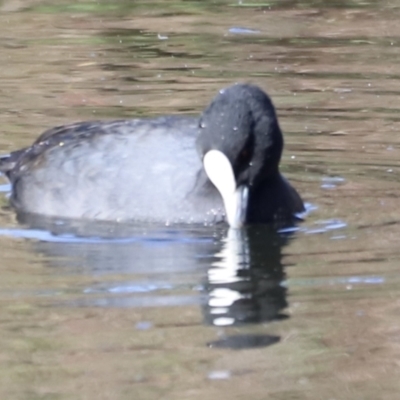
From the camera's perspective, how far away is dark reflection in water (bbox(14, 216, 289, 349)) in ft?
16.9

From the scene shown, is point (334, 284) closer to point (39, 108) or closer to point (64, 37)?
point (39, 108)

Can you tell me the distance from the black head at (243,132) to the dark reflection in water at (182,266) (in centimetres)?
34

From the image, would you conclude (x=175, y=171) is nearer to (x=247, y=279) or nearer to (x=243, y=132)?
(x=243, y=132)

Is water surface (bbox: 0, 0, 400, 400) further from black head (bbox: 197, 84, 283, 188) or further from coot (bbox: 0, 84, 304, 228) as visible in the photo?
black head (bbox: 197, 84, 283, 188)

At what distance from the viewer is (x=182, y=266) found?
568cm

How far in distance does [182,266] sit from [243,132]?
0.73 meters

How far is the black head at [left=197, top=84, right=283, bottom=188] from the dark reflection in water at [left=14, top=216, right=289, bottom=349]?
34 cm

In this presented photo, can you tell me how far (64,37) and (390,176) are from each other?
4.85 m

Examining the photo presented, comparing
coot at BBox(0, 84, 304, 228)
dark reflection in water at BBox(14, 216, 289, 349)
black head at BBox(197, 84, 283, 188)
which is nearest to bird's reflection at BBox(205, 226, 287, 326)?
dark reflection in water at BBox(14, 216, 289, 349)

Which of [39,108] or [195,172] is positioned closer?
[195,172]

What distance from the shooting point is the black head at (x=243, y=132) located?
6.02 m

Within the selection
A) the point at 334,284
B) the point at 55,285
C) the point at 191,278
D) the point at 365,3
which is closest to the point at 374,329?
the point at 334,284

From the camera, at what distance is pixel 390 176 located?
7.14 metres

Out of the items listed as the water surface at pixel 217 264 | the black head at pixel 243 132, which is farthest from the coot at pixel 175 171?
the water surface at pixel 217 264
